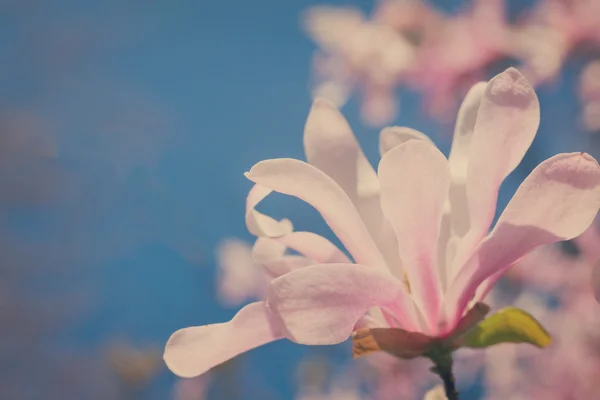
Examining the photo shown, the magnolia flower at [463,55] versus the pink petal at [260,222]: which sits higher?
the magnolia flower at [463,55]

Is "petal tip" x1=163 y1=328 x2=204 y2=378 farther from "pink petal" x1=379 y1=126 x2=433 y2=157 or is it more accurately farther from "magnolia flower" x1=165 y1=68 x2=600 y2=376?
"pink petal" x1=379 y1=126 x2=433 y2=157

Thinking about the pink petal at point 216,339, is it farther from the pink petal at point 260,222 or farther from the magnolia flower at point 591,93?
the magnolia flower at point 591,93

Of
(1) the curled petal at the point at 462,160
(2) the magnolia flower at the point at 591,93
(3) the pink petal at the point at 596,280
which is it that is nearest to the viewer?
(3) the pink petal at the point at 596,280

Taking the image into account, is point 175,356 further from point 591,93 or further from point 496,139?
point 591,93

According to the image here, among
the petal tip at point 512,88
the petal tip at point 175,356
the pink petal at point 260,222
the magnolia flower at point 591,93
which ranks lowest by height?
the petal tip at point 175,356

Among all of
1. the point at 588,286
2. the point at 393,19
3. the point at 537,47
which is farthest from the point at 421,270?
the point at 393,19

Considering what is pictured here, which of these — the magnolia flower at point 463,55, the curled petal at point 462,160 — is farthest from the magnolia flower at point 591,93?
the curled petal at point 462,160

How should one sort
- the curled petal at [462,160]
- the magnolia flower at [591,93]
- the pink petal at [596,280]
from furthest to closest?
the magnolia flower at [591,93], the curled petal at [462,160], the pink petal at [596,280]

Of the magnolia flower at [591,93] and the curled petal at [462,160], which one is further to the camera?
the magnolia flower at [591,93]
